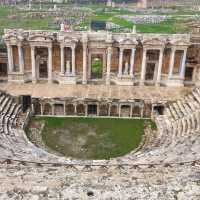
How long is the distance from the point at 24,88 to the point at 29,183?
16.4m

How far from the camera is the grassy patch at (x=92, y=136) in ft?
77.2

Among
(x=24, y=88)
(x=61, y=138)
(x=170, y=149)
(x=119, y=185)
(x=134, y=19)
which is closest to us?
(x=119, y=185)

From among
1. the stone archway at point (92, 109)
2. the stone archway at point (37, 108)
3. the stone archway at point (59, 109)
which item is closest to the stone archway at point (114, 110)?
the stone archway at point (92, 109)

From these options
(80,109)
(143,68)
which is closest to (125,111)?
(80,109)

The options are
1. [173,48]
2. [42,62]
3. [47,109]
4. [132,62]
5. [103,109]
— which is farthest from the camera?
[42,62]

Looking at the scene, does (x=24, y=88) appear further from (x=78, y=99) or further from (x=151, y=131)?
(x=151, y=131)

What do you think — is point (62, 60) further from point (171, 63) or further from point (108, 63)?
point (171, 63)

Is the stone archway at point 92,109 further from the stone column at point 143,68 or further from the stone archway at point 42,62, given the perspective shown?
the stone archway at point 42,62

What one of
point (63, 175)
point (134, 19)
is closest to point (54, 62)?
point (63, 175)

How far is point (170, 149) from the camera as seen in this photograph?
Result: 2062cm

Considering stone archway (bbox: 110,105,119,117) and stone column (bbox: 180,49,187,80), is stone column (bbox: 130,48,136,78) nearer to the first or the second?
stone archway (bbox: 110,105,119,117)

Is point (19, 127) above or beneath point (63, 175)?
beneath

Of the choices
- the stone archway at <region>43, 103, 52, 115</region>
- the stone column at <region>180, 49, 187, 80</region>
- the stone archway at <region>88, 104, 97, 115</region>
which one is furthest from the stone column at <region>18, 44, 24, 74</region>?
the stone column at <region>180, 49, 187, 80</region>

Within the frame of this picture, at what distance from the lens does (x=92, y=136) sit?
25.5 meters
